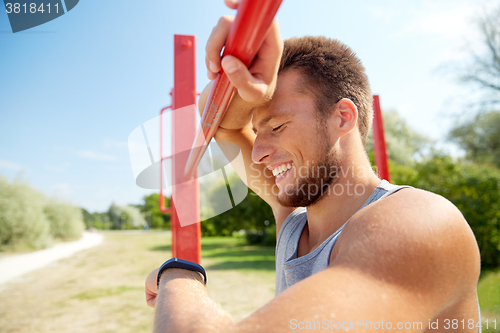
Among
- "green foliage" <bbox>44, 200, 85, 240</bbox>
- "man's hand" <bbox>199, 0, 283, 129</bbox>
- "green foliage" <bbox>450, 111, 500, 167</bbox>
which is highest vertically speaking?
"man's hand" <bbox>199, 0, 283, 129</bbox>

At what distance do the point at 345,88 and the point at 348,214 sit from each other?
1.70 feet

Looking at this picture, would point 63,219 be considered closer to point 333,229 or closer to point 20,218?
point 20,218

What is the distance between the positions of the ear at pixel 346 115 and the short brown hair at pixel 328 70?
32 mm

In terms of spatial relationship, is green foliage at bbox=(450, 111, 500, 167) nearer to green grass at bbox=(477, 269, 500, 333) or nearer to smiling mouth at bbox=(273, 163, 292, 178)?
green grass at bbox=(477, 269, 500, 333)

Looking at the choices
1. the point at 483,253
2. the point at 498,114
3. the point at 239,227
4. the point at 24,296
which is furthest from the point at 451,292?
the point at 498,114

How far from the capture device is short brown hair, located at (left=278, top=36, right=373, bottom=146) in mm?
1216

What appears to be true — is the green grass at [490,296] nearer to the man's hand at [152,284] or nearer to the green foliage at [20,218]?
the man's hand at [152,284]

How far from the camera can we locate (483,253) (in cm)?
662

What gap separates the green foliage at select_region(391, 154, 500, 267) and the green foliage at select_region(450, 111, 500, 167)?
7.38 metres

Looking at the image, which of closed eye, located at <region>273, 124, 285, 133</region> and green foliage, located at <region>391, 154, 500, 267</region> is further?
green foliage, located at <region>391, 154, 500, 267</region>

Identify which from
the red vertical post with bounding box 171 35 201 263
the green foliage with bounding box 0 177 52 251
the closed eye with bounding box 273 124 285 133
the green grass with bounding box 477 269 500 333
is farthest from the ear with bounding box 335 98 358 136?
the green foliage with bounding box 0 177 52 251

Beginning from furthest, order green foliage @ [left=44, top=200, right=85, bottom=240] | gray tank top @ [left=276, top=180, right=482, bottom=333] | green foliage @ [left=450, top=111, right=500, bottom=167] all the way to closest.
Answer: green foliage @ [left=44, top=200, right=85, bottom=240] → green foliage @ [left=450, top=111, right=500, bottom=167] → gray tank top @ [left=276, top=180, right=482, bottom=333]

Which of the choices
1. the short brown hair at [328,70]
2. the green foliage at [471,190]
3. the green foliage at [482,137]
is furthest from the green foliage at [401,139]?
the short brown hair at [328,70]

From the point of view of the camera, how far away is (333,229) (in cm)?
119
